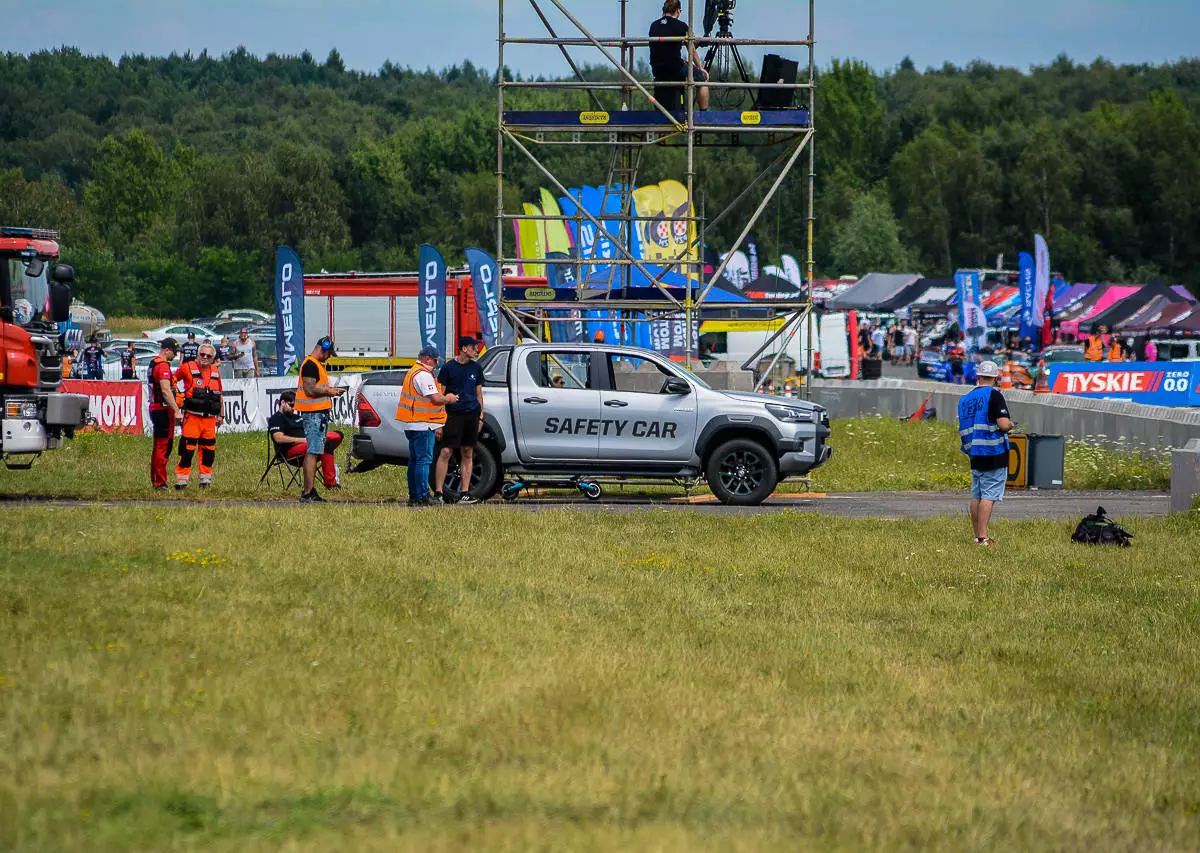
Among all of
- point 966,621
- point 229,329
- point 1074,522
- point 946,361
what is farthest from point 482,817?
point 229,329

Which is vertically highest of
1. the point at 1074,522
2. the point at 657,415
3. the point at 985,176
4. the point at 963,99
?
the point at 963,99

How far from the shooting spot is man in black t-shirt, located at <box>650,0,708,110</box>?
22.1 m

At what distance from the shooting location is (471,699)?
713cm

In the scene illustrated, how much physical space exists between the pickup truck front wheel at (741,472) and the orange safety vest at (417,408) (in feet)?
10.5

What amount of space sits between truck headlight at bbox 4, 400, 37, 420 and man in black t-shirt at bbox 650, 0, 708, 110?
997 cm

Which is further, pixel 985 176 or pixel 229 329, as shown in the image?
pixel 985 176

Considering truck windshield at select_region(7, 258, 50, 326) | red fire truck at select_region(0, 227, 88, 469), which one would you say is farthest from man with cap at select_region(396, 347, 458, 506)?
truck windshield at select_region(7, 258, 50, 326)

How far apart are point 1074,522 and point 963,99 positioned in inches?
4874

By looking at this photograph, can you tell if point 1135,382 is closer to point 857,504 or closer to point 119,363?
point 857,504

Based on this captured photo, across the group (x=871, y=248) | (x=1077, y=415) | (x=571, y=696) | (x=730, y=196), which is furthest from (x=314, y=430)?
(x=871, y=248)

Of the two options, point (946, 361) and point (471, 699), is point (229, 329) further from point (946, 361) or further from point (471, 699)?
point (471, 699)

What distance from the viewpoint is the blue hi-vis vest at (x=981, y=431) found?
1359 cm

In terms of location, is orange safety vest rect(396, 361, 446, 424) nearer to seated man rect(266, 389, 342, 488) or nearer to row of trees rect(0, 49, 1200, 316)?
seated man rect(266, 389, 342, 488)

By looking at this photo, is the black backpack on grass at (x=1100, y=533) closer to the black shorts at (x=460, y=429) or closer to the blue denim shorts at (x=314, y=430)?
the black shorts at (x=460, y=429)
